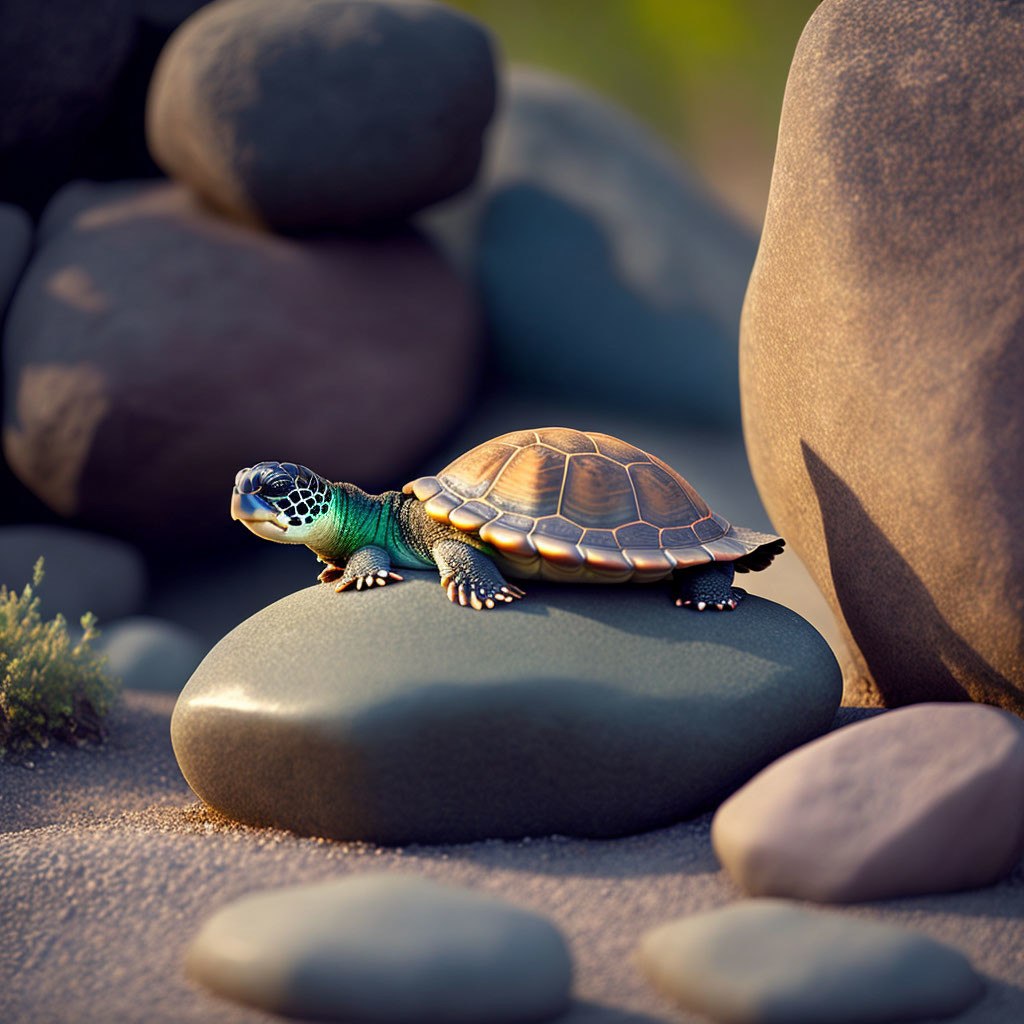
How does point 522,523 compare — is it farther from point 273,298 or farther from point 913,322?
point 273,298

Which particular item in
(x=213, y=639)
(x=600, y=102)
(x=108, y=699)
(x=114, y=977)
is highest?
(x=600, y=102)

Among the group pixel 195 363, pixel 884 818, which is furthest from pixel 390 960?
pixel 195 363

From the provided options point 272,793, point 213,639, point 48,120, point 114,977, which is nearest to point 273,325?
point 213,639

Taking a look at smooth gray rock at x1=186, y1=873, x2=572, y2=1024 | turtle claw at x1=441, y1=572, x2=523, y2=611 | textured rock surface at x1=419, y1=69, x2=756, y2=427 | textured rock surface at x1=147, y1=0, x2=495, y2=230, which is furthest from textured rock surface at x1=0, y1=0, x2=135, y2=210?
smooth gray rock at x1=186, y1=873, x2=572, y2=1024

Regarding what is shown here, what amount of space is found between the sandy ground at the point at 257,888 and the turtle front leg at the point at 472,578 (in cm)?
60

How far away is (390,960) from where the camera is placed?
163cm

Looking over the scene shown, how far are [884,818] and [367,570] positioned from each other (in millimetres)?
1424

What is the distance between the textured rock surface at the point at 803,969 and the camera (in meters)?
1.62

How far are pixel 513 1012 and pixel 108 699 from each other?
100 inches

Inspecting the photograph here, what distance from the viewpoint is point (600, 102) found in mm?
8719

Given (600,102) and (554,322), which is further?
(600,102)

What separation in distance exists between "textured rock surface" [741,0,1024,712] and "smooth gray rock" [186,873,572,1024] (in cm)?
147

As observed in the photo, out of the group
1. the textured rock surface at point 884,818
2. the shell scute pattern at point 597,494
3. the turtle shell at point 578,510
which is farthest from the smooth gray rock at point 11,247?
the textured rock surface at point 884,818

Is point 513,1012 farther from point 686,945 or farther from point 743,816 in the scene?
point 743,816
